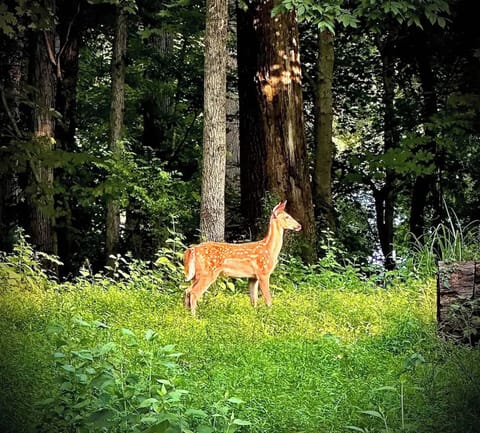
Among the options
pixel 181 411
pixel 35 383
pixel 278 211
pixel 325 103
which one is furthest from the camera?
pixel 325 103

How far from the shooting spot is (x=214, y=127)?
24.0ft

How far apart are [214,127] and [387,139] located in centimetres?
577

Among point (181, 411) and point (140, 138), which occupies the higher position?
point (140, 138)

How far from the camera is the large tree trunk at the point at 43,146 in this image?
9.24 m

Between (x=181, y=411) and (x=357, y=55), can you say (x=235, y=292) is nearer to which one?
(x=181, y=411)

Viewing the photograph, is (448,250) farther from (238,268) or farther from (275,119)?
(275,119)

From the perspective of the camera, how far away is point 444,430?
4.07 m

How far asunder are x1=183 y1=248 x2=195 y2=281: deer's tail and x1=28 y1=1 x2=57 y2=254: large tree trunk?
3014mm

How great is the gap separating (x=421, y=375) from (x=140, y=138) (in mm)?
8361

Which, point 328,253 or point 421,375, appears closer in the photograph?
point 421,375

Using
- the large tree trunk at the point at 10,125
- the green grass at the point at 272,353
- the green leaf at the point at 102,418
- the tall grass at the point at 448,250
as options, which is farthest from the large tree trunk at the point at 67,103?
the green leaf at the point at 102,418

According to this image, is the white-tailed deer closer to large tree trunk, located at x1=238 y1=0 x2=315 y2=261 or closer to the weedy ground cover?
the weedy ground cover

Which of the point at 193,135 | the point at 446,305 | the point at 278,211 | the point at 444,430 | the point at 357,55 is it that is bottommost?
the point at 444,430

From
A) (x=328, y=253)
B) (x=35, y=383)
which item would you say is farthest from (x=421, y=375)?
(x=328, y=253)
